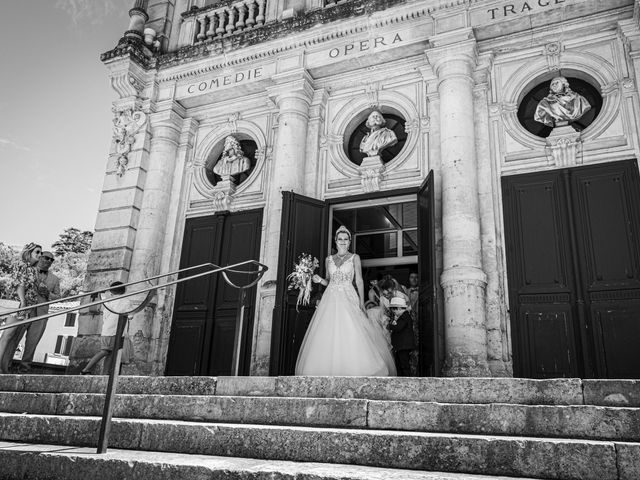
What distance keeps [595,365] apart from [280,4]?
27.8 ft

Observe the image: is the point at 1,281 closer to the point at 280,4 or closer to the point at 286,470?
the point at 280,4

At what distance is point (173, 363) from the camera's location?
918 centimetres

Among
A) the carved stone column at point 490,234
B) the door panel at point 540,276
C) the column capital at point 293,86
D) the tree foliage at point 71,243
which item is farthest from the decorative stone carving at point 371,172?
the tree foliage at point 71,243

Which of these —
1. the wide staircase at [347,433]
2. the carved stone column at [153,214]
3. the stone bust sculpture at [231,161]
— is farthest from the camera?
the stone bust sculpture at [231,161]

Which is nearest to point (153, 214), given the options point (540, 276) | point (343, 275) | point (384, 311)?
point (343, 275)

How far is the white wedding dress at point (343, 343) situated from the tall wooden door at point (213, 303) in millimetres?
2203

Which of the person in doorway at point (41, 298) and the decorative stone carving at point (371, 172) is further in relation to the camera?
the decorative stone carving at point (371, 172)

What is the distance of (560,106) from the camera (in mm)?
7957

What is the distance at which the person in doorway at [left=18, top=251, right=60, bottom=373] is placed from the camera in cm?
760

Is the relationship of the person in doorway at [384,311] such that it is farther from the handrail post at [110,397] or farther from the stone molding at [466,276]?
the handrail post at [110,397]

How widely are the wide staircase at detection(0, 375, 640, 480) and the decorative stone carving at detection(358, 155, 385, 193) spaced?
476 centimetres

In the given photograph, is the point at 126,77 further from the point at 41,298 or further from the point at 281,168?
the point at 41,298

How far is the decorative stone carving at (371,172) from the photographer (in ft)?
29.0

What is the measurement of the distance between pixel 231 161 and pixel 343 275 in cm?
411
